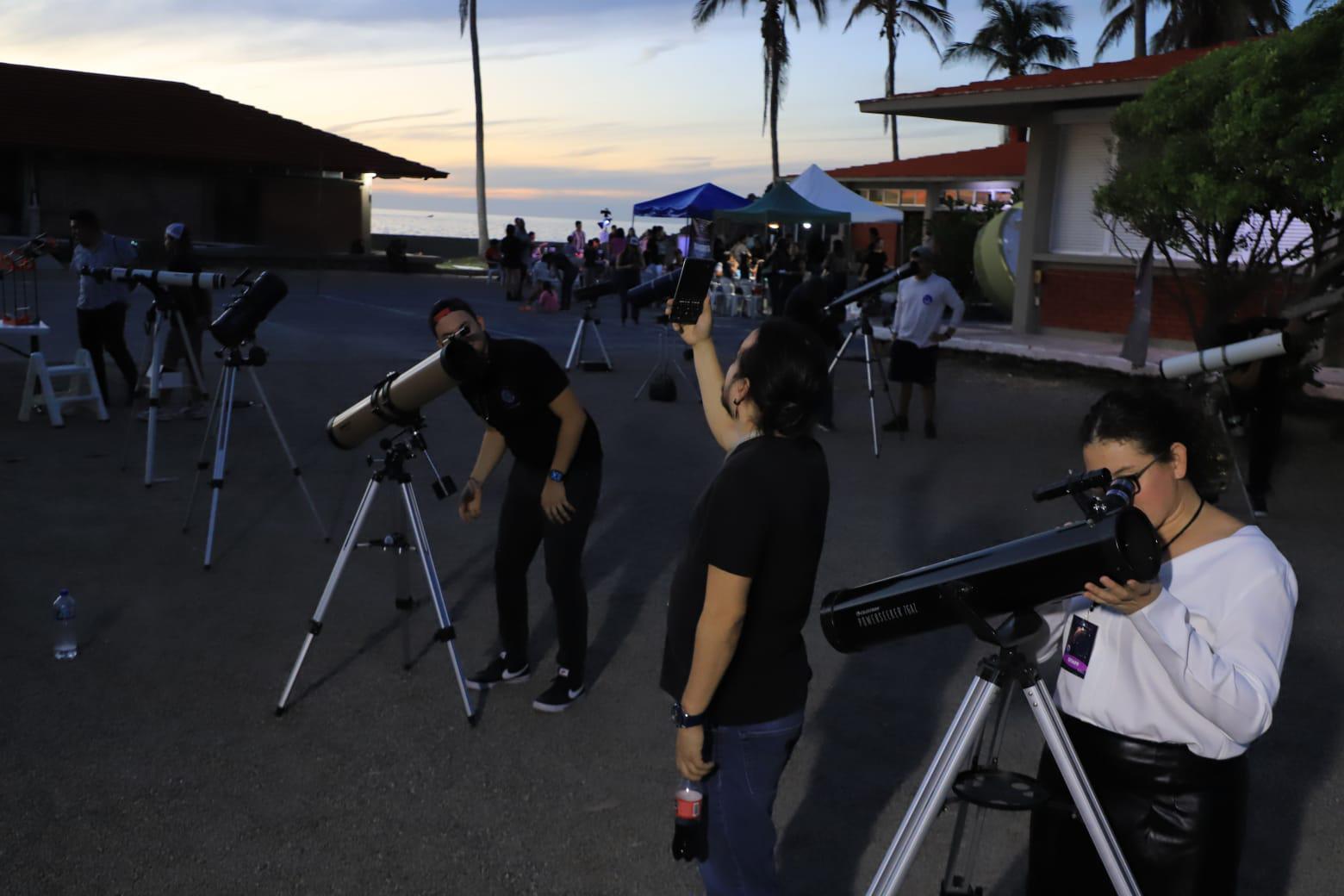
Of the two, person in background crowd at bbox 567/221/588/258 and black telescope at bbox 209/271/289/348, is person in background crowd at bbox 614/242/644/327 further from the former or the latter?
black telescope at bbox 209/271/289/348

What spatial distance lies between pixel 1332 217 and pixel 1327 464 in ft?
7.33

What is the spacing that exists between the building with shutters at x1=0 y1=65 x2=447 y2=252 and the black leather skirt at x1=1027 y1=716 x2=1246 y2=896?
2976 centimetres

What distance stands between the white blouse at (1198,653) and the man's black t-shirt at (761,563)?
55 centimetres

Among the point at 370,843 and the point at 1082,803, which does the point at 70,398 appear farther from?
the point at 1082,803

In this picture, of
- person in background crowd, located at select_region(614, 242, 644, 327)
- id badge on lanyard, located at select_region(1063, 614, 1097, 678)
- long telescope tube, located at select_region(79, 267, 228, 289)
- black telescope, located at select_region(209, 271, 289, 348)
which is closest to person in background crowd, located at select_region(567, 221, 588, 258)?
person in background crowd, located at select_region(614, 242, 644, 327)

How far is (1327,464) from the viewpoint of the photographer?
416 inches

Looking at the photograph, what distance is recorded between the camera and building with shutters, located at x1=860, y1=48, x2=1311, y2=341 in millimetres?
17812

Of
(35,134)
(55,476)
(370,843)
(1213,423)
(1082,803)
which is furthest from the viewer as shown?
(35,134)

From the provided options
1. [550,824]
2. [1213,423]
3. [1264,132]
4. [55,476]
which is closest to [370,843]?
A: [550,824]

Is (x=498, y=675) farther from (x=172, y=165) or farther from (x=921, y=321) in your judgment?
(x=172, y=165)

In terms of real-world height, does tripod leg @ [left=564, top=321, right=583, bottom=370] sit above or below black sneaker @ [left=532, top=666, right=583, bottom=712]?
above

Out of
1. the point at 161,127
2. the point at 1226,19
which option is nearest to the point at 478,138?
the point at 161,127

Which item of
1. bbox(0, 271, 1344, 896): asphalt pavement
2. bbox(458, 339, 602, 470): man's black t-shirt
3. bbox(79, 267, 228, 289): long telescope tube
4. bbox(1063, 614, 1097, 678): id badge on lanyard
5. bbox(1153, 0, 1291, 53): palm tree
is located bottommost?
bbox(0, 271, 1344, 896): asphalt pavement

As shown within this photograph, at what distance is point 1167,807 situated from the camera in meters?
2.29
